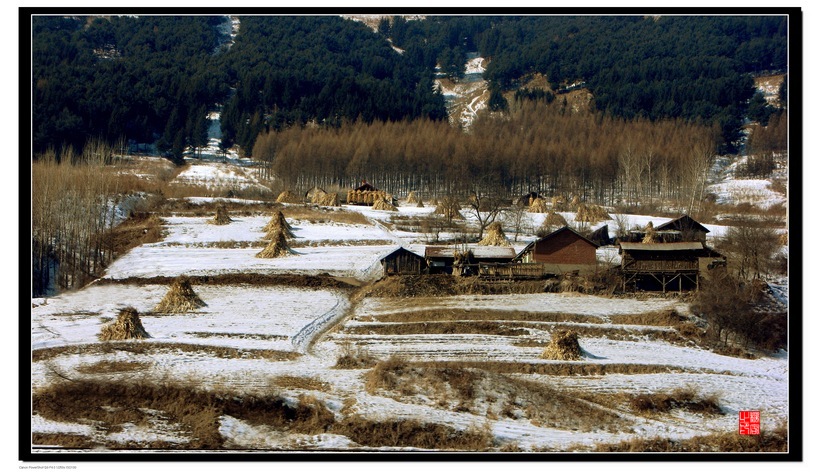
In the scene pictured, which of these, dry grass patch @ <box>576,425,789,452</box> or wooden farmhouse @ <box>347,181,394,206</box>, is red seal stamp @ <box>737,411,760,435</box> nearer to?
dry grass patch @ <box>576,425,789,452</box>

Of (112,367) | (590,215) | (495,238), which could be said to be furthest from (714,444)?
(590,215)

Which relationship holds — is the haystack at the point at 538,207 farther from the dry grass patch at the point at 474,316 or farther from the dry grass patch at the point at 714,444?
the dry grass patch at the point at 714,444

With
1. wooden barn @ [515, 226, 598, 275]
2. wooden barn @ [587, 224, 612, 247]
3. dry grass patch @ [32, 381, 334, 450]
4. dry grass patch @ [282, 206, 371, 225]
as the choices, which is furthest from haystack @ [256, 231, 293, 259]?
dry grass patch @ [32, 381, 334, 450]

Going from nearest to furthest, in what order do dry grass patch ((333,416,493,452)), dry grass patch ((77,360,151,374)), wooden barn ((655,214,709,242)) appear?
dry grass patch ((333,416,493,452))
dry grass patch ((77,360,151,374))
wooden barn ((655,214,709,242))

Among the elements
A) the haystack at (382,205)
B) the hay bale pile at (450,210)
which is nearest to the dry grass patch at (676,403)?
the hay bale pile at (450,210)

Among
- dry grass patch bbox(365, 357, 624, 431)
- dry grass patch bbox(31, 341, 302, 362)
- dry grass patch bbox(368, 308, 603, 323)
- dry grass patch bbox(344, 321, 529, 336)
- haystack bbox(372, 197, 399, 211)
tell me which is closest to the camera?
dry grass patch bbox(365, 357, 624, 431)

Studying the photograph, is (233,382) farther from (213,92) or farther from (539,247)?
(213,92)

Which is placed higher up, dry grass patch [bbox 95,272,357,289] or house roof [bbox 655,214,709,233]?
house roof [bbox 655,214,709,233]

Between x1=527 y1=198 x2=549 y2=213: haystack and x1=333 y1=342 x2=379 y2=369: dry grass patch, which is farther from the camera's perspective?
x1=527 y1=198 x2=549 y2=213: haystack
